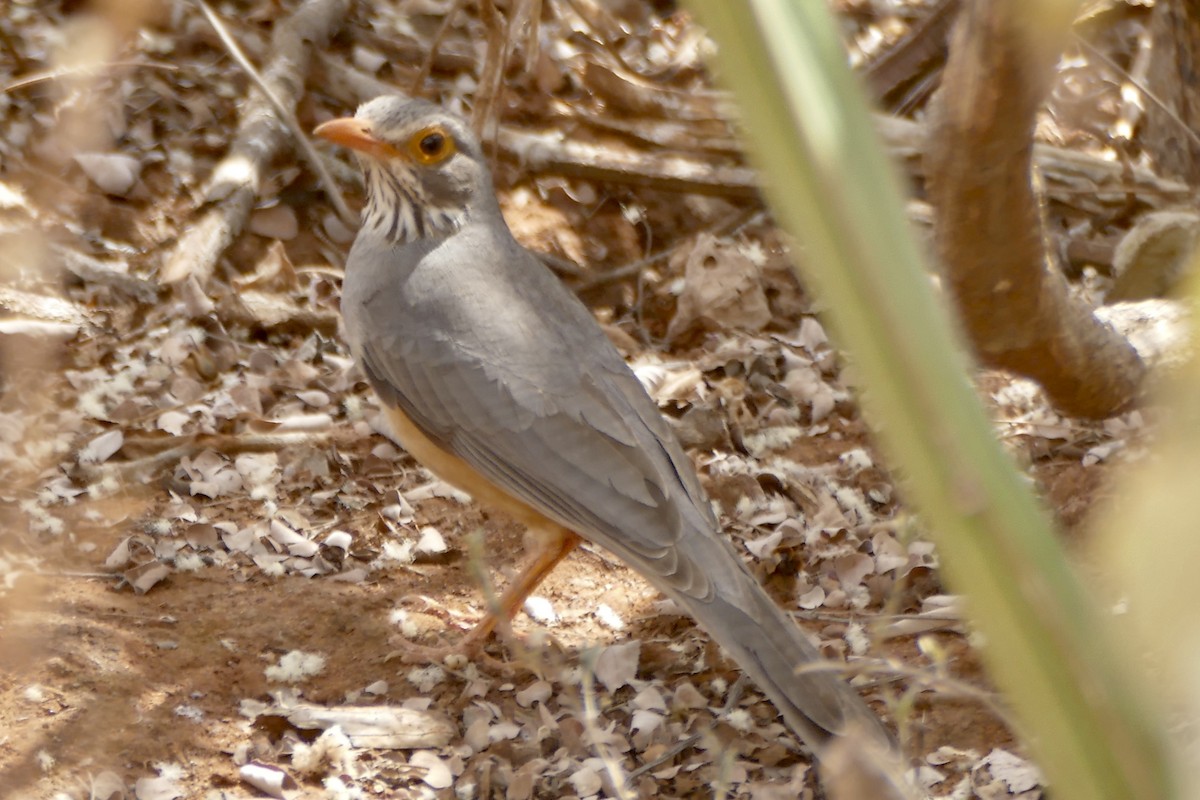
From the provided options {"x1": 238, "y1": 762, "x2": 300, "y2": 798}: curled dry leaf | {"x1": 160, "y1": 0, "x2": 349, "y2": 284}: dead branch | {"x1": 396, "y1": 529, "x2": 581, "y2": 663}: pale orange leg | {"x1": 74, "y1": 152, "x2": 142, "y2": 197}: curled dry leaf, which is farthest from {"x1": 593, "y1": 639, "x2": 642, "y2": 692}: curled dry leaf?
{"x1": 74, "y1": 152, "x2": 142, "y2": 197}: curled dry leaf

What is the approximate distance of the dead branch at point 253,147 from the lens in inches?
242

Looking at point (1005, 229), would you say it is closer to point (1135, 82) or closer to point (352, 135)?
point (1135, 82)

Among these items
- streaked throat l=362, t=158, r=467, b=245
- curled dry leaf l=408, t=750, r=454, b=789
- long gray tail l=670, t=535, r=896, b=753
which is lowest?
curled dry leaf l=408, t=750, r=454, b=789

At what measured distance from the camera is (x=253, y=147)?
21.8ft

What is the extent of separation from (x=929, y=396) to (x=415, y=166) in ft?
13.1

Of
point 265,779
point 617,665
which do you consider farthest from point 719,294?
point 265,779

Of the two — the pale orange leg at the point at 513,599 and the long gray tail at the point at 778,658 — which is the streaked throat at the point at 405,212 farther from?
the long gray tail at the point at 778,658

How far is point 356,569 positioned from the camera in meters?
4.86

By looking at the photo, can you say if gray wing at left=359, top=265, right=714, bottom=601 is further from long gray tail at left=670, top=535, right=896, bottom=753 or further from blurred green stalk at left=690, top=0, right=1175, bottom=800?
blurred green stalk at left=690, top=0, right=1175, bottom=800

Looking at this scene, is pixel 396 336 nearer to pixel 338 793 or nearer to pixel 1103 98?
pixel 338 793

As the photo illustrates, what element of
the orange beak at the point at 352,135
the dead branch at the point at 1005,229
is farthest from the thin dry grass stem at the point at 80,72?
the dead branch at the point at 1005,229

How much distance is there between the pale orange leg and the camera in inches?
174

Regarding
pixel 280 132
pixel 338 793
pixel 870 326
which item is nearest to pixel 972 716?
pixel 338 793

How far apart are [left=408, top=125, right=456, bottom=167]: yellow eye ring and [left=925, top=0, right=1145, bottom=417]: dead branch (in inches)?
79.2
